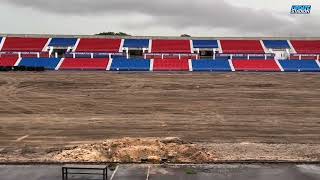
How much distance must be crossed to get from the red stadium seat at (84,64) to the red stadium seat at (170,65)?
8.20 m

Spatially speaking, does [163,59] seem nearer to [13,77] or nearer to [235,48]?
[235,48]

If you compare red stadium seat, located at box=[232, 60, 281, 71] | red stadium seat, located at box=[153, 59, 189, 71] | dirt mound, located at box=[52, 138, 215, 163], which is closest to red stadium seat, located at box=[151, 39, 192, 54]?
red stadium seat, located at box=[153, 59, 189, 71]

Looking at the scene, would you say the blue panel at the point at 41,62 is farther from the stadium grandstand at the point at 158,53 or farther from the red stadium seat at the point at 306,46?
the red stadium seat at the point at 306,46

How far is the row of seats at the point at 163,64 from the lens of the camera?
6919cm

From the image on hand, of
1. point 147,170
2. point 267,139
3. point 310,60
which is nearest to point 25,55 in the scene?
point 310,60

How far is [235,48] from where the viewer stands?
3177 inches

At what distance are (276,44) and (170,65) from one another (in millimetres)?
23801

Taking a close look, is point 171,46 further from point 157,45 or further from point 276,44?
point 276,44

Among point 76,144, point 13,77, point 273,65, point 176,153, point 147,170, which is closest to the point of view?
point 147,170

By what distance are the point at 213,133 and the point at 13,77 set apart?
3846 cm

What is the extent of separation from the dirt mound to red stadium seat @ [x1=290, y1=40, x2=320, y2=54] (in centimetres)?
6648

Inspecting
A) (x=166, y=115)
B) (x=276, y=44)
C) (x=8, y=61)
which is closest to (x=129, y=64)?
(x=8, y=61)

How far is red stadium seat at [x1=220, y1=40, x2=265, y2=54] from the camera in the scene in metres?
78.6

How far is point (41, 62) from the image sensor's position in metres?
71.8
